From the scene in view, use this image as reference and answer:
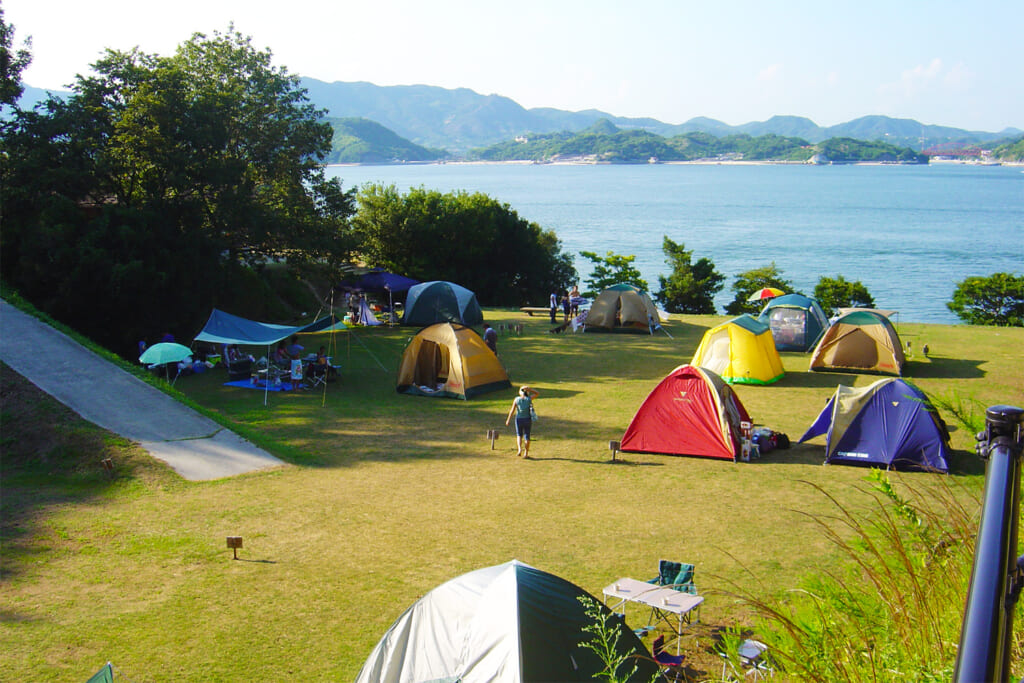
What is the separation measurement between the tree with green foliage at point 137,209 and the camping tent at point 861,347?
1542 cm

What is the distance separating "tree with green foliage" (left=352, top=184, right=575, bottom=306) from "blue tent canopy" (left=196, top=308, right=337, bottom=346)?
15.7 m

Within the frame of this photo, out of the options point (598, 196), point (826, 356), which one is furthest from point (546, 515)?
point (598, 196)

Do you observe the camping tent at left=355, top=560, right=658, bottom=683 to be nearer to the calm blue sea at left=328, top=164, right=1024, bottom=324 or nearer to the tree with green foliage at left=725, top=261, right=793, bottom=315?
the tree with green foliage at left=725, top=261, right=793, bottom=315

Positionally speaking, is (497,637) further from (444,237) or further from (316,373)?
(444,237)

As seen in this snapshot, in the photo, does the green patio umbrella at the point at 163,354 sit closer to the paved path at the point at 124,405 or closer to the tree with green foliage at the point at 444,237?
the paved path at the point at 124,405

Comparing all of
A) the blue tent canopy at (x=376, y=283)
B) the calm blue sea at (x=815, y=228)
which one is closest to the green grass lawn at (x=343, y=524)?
the blue tent canopy at (x=376, y=283)

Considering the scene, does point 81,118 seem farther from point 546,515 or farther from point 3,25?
point 546,515

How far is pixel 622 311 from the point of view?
26.6 meters

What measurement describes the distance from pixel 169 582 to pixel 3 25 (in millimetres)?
19902

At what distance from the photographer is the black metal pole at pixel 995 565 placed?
1343 mm

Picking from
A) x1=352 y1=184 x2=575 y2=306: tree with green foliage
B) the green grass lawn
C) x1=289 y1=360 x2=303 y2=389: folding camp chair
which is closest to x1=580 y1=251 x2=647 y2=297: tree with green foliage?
x1=352 y1=184 x2=575 y2=306: tree with green foliage

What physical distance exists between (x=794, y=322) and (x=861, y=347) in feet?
10.8

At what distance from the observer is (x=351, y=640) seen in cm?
745

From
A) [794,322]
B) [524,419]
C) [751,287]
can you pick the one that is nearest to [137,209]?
[524,419]
